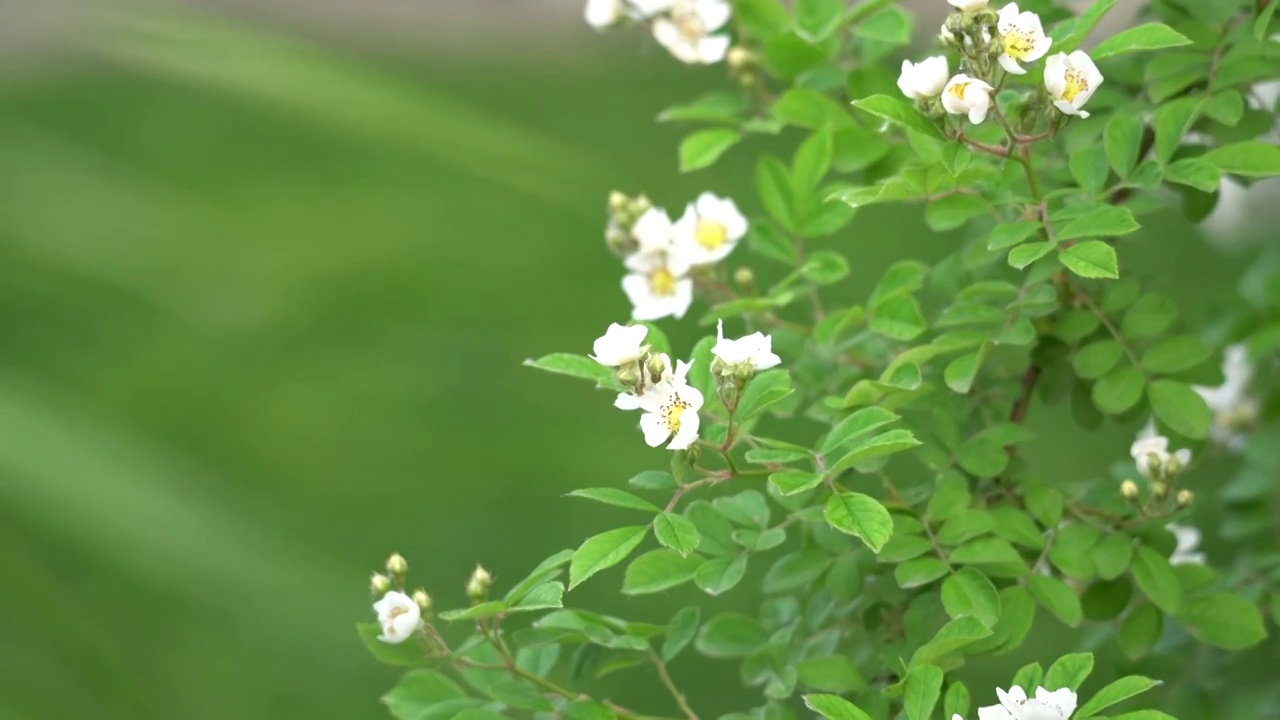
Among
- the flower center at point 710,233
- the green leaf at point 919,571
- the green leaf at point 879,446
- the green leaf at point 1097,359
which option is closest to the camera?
the green leaf at point 879,446

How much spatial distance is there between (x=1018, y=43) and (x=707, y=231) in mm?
289

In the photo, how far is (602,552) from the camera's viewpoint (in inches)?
27.5

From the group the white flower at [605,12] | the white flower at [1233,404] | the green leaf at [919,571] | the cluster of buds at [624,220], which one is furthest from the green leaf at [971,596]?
the white flower at [1233,404]

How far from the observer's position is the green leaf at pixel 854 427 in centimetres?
70

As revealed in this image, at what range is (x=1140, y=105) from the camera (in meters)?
0.89

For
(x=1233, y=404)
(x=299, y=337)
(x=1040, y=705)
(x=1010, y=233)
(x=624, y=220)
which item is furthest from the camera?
(x=299, y=337)

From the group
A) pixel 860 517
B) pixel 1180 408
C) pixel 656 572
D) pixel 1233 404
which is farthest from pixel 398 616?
pixel 1233 404

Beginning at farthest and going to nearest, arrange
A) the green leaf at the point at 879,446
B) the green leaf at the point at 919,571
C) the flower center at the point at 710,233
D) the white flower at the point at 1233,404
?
the white flower at the point at 1233,404 < the flower center at the point at 710,233 < the green leaf at the point at 919,571 < the green leaf at the point at 879,446

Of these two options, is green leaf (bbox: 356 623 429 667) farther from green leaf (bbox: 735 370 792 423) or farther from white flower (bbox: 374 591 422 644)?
green leaf (bbox: 735 370 792 423)

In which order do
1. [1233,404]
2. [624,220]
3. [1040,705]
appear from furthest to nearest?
[1233,404], [624,220], [1040,705]

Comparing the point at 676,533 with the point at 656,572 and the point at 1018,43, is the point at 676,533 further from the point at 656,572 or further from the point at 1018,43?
the point at 1018,43

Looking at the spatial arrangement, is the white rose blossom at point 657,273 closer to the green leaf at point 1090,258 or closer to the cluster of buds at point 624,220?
the cluster of buds at point 624,220

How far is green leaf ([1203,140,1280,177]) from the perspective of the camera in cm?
80

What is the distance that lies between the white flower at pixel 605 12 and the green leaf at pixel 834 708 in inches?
20.6
